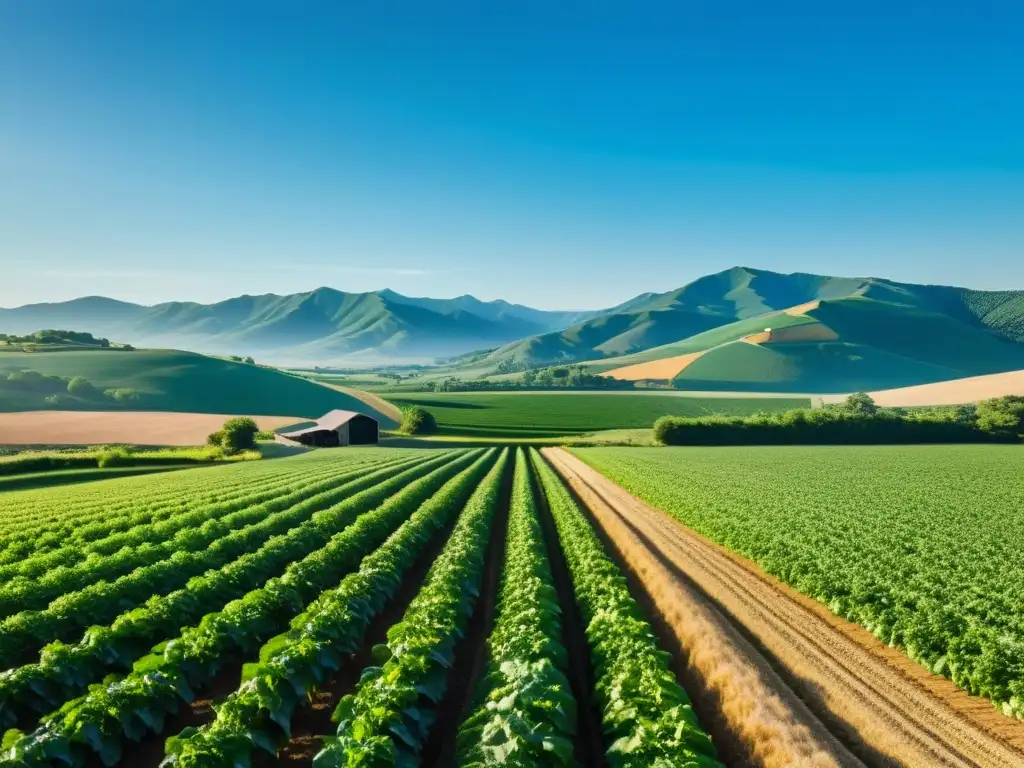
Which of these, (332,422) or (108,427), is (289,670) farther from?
(108,427)

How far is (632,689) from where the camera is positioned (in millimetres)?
9461

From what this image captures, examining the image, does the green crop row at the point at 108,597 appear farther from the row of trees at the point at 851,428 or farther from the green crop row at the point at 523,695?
the row of trees at the point at 851,428

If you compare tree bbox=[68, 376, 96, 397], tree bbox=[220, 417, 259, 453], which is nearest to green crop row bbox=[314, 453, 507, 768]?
tree bbox=[220, 417, 259, 453]

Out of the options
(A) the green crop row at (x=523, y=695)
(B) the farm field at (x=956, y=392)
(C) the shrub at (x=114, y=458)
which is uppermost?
(B) the farm field at (x=956, y=392)

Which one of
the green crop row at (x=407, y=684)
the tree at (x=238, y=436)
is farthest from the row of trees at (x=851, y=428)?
the green crop row at (x=407, y=684)

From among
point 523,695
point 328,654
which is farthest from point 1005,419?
point 328,654

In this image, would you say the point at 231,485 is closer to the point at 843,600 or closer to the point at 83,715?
the point at 83,715

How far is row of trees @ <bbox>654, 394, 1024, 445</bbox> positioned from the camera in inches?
3110

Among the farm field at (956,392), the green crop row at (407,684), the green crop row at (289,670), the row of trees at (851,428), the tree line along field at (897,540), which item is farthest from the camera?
the farm field at (956,392)

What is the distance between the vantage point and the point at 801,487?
121ft

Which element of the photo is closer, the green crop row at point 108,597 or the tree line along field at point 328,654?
the tree line along field at point 328,654

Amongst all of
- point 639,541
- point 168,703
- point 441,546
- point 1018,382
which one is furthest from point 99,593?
point 1018,382

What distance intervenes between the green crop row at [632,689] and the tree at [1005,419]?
86.6 meters

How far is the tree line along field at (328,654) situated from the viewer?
8133 mm
